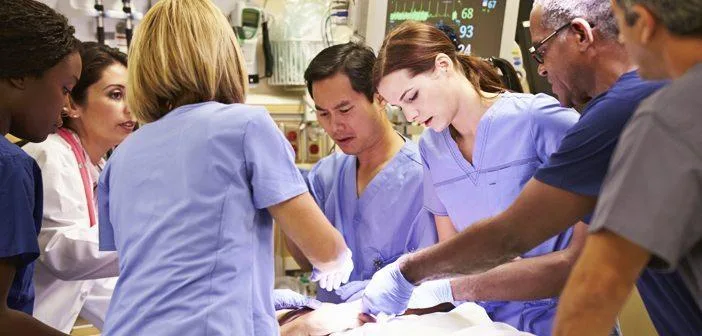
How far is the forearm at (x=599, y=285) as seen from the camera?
0.93 metres

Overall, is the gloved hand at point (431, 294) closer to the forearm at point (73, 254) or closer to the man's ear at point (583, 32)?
the man's ear at point (583, 32)

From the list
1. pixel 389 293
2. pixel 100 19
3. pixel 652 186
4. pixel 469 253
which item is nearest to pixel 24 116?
pixel 389 293

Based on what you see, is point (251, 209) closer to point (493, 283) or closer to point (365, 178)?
point (493, 283)

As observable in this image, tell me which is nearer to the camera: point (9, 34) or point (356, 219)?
point (9, 34)

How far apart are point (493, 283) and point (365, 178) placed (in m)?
0.79

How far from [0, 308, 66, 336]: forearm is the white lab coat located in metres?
0.50

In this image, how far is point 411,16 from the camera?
3293mm

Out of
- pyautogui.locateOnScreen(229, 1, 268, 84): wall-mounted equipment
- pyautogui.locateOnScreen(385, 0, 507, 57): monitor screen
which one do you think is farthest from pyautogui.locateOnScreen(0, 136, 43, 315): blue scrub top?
pyautogui.locateOnScreen(229, 1, 268, 84): wall-mounted equipment

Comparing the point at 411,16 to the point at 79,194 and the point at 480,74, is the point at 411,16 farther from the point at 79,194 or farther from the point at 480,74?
the point at 79,194

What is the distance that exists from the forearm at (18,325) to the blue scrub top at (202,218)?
0.69 feet

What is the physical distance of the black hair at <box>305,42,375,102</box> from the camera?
8.19 ft

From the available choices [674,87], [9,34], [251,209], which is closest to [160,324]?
[251,209]

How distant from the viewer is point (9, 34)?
1.64 metres

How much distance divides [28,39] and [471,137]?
3.89 feet
